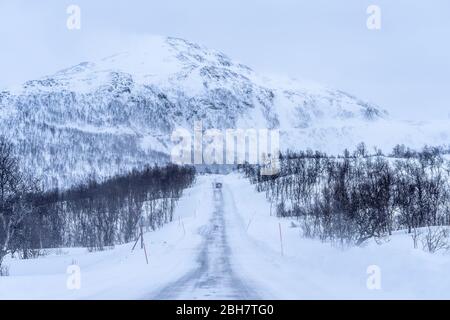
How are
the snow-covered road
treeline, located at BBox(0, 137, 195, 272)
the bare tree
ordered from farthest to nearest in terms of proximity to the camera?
treeline, located at BBox(0, 137, 195, 272) → the bare tree → the snow-covered road

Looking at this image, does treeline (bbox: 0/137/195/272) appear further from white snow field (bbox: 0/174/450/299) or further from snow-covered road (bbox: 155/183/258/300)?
white snow field (bbox: 0/174/450/299)

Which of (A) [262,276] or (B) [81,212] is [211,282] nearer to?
(A) [262,276]

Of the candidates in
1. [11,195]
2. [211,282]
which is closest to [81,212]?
[11,195]

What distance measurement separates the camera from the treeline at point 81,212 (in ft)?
110

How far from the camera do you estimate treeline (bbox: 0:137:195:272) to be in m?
33.4

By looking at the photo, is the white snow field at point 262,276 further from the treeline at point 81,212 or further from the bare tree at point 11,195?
the bare tree at point 11,195

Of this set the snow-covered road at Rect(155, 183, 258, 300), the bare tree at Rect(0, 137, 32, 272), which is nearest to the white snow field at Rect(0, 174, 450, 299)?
the snow-covered road at Rect(155, 183, 258, 300)

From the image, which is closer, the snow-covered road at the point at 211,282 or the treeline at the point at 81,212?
the snow-covered road at the point at 211,282

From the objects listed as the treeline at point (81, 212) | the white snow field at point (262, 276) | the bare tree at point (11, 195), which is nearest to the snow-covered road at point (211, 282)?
the white snow field at point (262, 276)

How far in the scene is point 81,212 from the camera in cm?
9850
